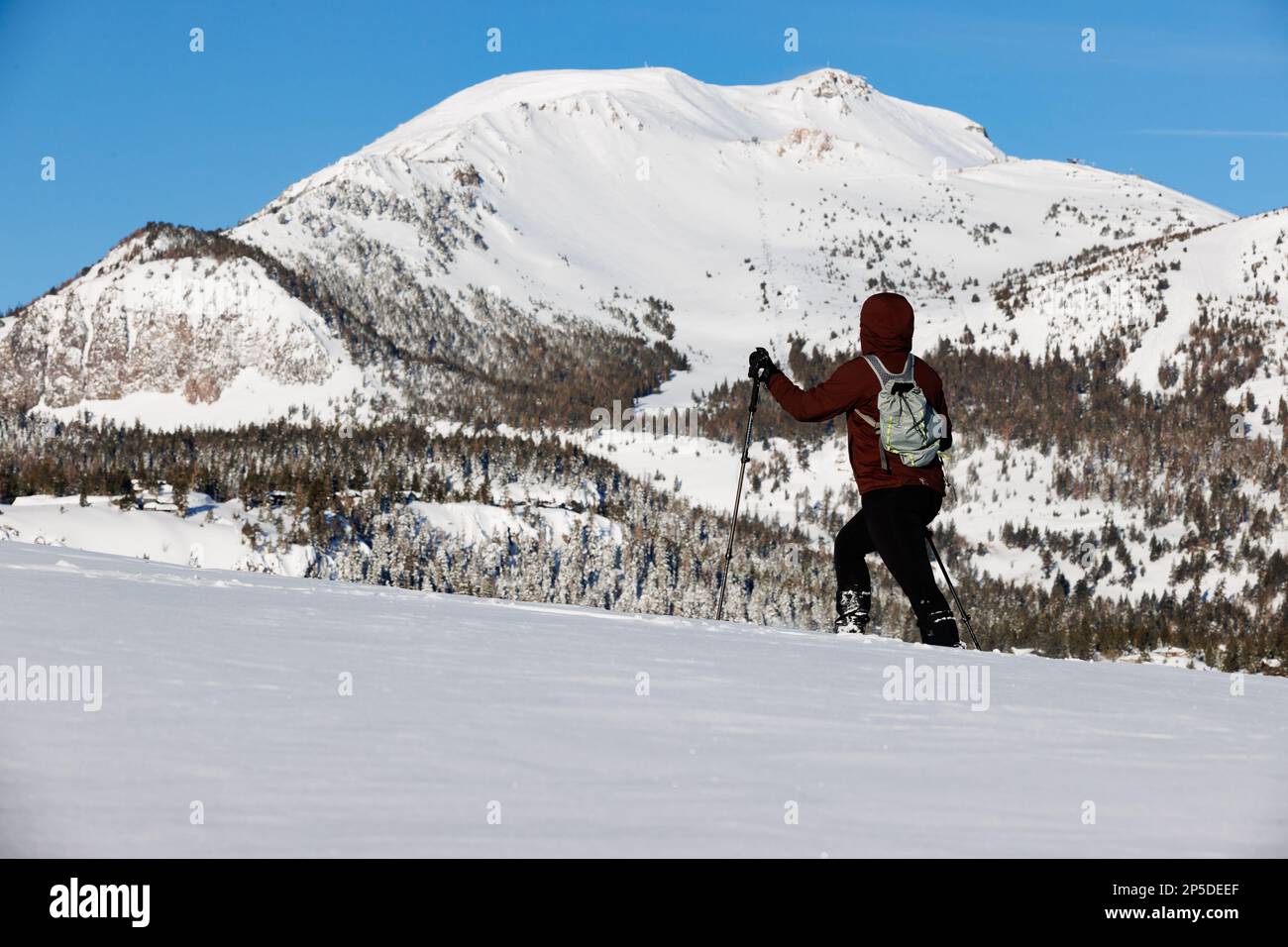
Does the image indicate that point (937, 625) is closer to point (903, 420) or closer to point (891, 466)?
point (891, 466)

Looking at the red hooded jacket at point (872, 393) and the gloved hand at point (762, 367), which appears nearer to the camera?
the red hooded jacket at point (872, 393)

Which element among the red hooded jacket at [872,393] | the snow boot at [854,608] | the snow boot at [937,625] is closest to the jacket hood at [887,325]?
the red hooded jacket at [872,393]

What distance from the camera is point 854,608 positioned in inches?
456

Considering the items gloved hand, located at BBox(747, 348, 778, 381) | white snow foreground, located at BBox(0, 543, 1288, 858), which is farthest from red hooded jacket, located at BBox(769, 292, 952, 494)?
white snow foreground, located at BBox(0, 543, 1288, 858)

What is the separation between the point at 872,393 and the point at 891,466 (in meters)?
0.61

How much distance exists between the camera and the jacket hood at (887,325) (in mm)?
10469

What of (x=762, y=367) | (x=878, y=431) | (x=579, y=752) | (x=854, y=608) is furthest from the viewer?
(x=854, y=608)

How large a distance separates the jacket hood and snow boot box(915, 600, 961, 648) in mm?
2055

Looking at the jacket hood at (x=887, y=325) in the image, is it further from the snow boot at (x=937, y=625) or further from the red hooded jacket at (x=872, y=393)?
the snow boot at (x=937, y=625)

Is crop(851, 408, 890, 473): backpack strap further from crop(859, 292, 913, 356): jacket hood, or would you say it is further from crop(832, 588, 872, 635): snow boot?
crop(832, 588, 872, 635): snow boot

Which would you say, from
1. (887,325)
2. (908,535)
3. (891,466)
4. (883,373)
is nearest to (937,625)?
(908,535)

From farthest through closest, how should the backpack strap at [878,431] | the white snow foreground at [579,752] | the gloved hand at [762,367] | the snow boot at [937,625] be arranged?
the gloved hand at [762,367] → the backpack strap at [878,431] → the snow boot at [937,625] → the white snow foreground at [579,752]

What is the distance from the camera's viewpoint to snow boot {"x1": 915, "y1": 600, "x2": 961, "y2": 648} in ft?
34.3
